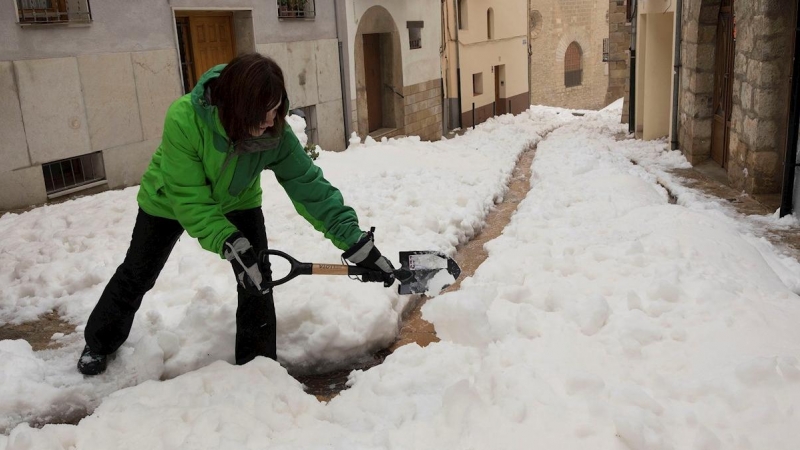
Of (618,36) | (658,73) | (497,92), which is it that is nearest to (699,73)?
(658,73)

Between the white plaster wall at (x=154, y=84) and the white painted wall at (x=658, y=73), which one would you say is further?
the white painted wall at (x=658, y=73)

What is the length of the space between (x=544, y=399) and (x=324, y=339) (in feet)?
4.73

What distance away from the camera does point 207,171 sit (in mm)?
2938

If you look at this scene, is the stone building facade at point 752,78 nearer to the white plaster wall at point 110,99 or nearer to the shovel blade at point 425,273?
the shovel blade at point 425,273

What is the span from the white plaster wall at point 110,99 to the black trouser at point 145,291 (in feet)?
15.1

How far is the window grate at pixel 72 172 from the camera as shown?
7.12 m

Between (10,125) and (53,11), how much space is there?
1.33 m

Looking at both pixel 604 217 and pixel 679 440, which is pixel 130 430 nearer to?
pixel 679 440

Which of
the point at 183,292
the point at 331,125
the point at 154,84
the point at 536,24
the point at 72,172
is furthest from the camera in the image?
the point at 536,24

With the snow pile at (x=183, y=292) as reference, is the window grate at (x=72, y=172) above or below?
above

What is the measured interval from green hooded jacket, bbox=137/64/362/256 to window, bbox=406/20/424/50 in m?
12.1

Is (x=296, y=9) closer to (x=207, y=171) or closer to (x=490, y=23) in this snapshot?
(x=207, y=171)

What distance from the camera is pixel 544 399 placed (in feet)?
8.62

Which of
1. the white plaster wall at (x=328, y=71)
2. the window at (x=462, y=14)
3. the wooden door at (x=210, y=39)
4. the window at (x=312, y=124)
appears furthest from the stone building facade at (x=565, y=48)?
the wooden door at (x=210, y=39)
